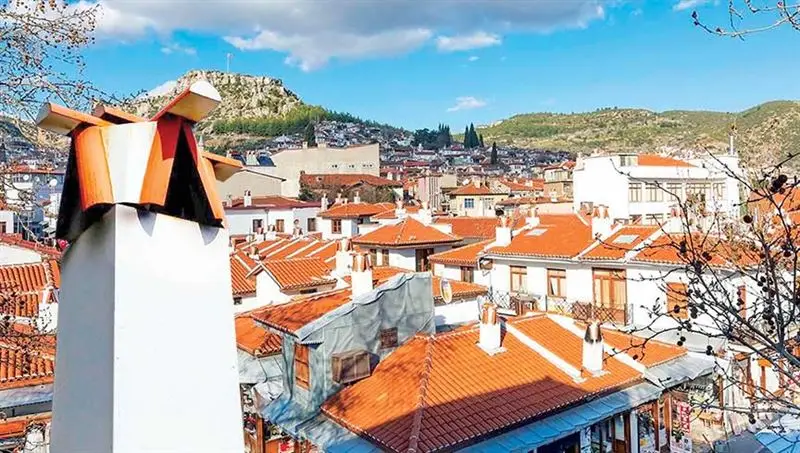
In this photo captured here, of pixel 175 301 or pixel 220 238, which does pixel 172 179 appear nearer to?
pixel 220 238

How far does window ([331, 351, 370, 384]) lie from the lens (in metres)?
11.9

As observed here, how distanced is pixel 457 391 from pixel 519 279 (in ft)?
38.7

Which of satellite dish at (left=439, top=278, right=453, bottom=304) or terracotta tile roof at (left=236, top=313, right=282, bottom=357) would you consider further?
satellite dish at (left=439, top=278, right=453, bottom=304)

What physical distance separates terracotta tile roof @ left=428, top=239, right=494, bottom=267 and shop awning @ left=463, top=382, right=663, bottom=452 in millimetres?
10571

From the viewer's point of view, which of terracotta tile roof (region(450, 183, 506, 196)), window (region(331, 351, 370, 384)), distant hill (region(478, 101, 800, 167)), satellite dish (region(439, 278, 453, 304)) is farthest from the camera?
distant hill (region(478, 101, 800, 167))

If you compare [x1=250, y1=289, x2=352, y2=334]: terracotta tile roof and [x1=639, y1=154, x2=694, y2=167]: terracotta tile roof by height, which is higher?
[x1=639, y1=154, x2=694, y2=167]: terracotta tile roof

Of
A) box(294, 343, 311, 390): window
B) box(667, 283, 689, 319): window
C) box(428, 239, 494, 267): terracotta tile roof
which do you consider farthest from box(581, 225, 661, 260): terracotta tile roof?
→ box(294, 343, 311, 390): window

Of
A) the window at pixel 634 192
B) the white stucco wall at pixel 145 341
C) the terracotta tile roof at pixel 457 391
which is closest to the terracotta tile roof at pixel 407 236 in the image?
the terracotta tile roof at pixel 457 391

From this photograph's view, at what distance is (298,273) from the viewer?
1995cm

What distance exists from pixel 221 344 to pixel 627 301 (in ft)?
61.9

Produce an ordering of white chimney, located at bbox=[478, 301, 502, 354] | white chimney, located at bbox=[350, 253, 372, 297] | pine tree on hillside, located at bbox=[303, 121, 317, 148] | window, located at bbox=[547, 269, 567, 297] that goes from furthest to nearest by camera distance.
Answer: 1. pine tree on hillside, located at bbox=[303, 121, 317, 148]
2. window, located at bbox=[547, 269, 567, 297]
3. white chimney, located at bbox=[350, 253, 372, 297]
4. white chimney, located at bbox=[478, 301, 502, 354]

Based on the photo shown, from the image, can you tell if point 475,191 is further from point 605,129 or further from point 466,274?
point 605,129

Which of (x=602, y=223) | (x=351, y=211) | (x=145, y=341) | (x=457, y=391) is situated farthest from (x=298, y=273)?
(x=351, y=211)

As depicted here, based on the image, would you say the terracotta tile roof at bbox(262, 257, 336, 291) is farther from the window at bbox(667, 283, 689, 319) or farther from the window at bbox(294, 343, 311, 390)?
the window at bbox(667, 283, 689, 319)
